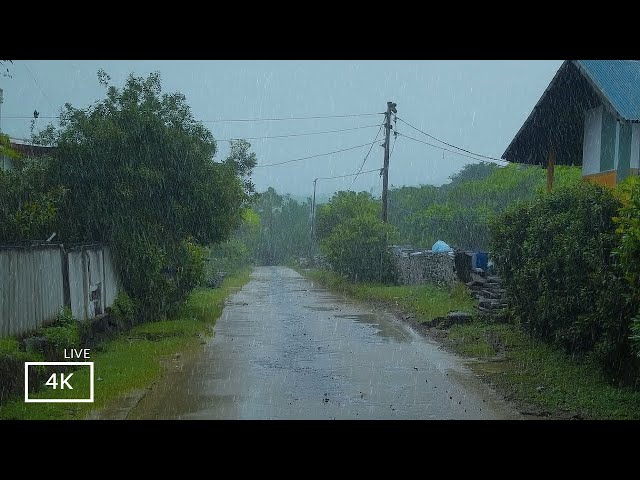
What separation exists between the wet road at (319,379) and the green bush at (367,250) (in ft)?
42.4

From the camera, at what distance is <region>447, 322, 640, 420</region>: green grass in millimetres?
7242

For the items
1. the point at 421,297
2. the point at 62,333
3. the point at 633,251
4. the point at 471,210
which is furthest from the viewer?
the point at 471,210

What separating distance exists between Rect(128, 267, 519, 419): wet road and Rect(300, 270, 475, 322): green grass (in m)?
1.57

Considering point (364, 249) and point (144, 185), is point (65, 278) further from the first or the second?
point (364, 249)

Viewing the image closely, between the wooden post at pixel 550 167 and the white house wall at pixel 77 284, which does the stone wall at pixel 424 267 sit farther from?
the white house wall at pixel 77 284

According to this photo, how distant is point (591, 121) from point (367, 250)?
15627 millimetres

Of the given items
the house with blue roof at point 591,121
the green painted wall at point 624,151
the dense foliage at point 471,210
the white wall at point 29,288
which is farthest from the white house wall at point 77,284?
the dense foliage at point 471,210

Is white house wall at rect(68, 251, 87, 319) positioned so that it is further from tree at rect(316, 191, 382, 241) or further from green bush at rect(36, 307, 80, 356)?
tree at rect(316, 191, 382, 241)

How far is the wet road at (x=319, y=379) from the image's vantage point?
7445 mm

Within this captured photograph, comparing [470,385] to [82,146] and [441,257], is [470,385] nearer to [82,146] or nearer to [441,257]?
[82,146]

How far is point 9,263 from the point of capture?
8.64m

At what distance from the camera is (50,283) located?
1026cm

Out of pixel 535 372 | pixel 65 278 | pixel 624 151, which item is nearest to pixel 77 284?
pixel 65 278
